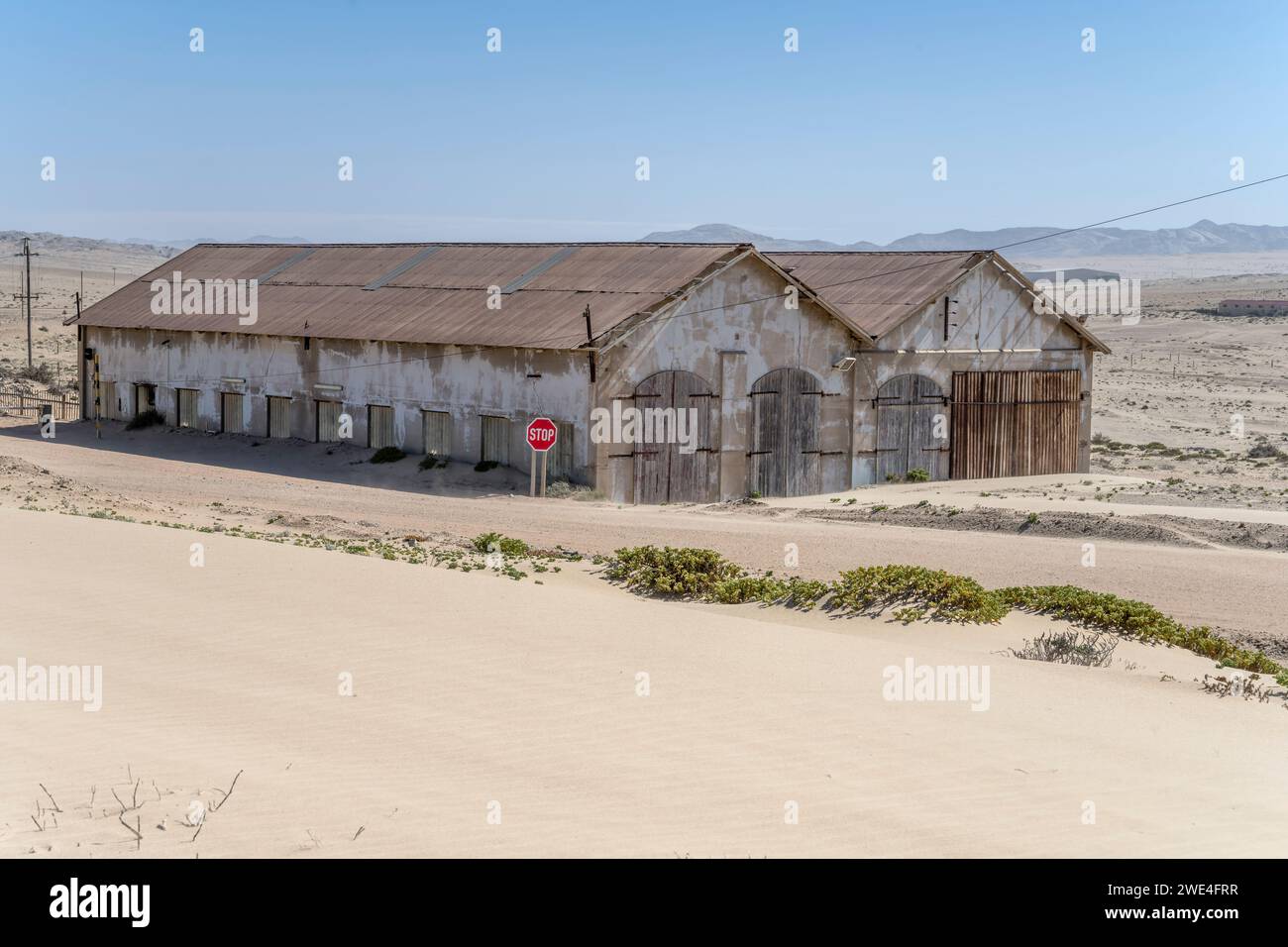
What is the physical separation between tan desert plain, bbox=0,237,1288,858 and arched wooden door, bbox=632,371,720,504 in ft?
20.2

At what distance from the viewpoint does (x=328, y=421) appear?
3622 centimetres

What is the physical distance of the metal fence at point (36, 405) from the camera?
4722 centimetres

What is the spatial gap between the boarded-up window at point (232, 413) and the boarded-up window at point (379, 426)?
546 cm

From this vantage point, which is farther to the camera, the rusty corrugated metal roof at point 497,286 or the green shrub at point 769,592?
the rusty corrugated metal roof at point 497,286

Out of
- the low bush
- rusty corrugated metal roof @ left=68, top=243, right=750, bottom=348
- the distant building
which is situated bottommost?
the low bush

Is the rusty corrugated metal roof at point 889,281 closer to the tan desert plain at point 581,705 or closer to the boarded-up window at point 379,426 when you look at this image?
the boarded-up window at point 379,426

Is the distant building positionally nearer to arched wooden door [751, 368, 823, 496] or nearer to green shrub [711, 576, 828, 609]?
arched wooden door [751, 368, 823, 496]

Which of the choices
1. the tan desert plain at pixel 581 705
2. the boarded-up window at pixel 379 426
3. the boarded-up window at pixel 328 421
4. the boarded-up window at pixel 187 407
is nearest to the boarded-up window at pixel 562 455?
the boarded-up window at pixel 379 426

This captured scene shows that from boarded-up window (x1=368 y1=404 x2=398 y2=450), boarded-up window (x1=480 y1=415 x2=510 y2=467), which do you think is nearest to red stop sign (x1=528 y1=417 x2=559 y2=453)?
boarded-up window (x1=480 y1=415 x2=510 y2=467)

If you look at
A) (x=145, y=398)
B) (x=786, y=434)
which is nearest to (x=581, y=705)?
(x=786, y=434)

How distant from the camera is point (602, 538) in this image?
23234 mm

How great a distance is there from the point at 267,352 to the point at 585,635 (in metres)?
25.7

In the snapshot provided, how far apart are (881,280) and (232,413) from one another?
59.0 feet

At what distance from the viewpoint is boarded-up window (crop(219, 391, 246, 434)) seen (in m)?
38.8
